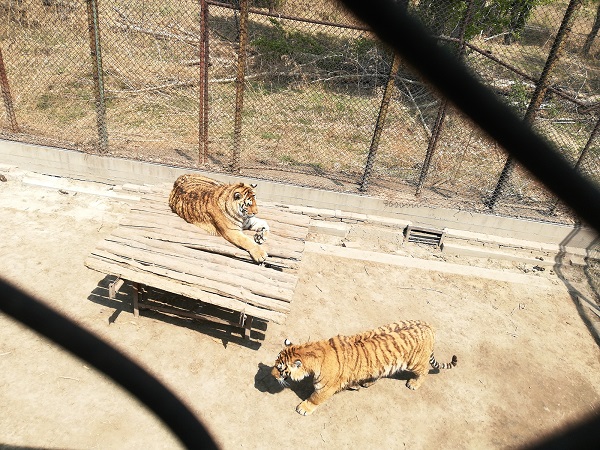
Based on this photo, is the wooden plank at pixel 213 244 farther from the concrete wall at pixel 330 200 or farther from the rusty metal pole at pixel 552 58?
the rusty metal pole at pixel 552 58

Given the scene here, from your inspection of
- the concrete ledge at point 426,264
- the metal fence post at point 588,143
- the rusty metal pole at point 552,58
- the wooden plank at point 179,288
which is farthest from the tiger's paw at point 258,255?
the metal fence post at point 588,143

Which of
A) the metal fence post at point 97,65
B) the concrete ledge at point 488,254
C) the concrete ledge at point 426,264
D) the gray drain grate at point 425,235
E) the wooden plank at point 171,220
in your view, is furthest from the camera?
the gray drain grate at point 425,235

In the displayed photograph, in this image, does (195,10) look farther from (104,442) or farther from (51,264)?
(104,442)

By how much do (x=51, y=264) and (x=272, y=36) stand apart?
8174 mm

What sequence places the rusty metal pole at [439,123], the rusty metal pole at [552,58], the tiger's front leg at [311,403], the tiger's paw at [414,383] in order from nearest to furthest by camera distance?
the tiger's front leg at [311,403] → the tiger's paw at [414,383] → the rusty metal pole at [552,58] → the rusty metal pole at [439,123]

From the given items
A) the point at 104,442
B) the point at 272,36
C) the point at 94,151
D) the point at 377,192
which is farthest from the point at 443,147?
the point at 104,442

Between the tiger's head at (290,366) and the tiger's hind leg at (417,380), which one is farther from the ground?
the tiger's head at (290,366)

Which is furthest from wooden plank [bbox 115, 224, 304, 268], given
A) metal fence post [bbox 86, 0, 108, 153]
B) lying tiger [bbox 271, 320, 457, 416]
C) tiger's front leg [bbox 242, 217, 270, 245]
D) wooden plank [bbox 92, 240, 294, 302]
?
metal fence post [bbox 86, 0, 108, 153]

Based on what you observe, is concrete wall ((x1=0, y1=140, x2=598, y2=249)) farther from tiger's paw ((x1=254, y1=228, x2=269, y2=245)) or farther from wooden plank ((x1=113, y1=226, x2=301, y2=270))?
wooden plank ((x1=113, y1=226, x2=301, y2=270))

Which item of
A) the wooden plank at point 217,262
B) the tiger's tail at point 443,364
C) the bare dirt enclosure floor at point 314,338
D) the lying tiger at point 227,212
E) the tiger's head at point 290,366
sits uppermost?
the lying tiger at point 227,212

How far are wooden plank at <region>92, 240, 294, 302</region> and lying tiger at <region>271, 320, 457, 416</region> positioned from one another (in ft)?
2.06

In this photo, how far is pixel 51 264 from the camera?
5.54 metres

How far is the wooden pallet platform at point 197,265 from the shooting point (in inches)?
175

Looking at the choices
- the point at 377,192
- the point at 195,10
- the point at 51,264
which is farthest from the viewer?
the point at 195,10
